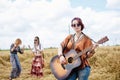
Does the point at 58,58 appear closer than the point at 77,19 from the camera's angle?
No

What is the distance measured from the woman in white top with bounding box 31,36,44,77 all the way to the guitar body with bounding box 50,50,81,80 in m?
6.79

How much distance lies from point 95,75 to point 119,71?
120 centimetres

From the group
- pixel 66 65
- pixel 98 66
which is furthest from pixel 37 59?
pixel 66 65

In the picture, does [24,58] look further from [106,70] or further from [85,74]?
[85,74]

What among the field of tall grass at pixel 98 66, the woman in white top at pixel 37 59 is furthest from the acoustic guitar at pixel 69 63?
the woman in white top at pixel 37 59

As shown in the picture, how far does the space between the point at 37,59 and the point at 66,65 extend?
7.93 metres

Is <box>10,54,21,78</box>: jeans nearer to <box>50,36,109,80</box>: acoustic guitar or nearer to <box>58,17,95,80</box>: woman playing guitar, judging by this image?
<box>50,36,109,80</box>: acoustic guitar

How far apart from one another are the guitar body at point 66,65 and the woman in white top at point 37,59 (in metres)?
6.79

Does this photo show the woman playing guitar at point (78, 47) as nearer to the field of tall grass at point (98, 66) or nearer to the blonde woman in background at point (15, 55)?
the field of tall grass at point (98, 66)

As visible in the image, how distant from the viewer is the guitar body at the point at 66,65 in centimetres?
734

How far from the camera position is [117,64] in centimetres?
1227

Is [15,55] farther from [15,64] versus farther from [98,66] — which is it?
[98,66]

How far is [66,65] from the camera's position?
7.60m

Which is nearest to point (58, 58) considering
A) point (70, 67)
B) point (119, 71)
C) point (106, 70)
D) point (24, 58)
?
point (70, 67)
